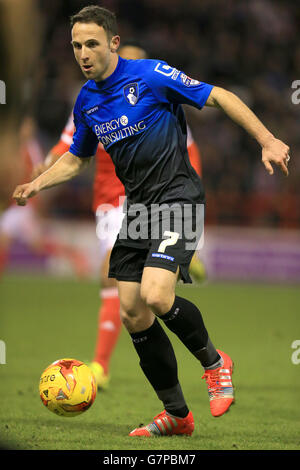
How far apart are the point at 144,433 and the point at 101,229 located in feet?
6.98

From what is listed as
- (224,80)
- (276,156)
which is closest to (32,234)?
(224,80)

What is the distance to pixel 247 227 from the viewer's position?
15102 mm

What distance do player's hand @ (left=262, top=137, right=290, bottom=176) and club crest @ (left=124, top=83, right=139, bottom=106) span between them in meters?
0.73

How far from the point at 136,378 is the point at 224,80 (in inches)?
516

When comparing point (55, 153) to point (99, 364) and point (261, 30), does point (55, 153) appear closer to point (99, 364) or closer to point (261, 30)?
point (99, 364)

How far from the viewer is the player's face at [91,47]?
3.12 metres

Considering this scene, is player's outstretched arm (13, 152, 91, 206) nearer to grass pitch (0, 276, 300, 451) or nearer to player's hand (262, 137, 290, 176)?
player's hand (262, 137, 290, 176)

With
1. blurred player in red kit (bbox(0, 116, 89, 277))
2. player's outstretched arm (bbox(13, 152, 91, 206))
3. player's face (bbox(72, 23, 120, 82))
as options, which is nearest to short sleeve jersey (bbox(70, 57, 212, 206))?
player's face (bbox(72, 23, 120, 82))

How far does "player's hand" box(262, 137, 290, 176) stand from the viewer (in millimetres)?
2781

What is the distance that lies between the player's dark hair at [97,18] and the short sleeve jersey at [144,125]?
0.59 feet

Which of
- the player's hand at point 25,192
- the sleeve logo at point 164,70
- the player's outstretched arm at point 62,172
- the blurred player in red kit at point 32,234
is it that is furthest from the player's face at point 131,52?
the blurred player in red kit at point 32,234

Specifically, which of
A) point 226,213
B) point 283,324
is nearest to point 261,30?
point 226,213

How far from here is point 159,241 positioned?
315 cm

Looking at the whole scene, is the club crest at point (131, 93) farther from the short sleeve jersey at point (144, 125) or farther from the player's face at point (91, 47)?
the player's face at point (91, 47)
